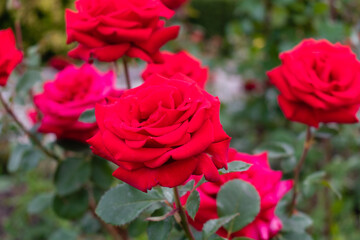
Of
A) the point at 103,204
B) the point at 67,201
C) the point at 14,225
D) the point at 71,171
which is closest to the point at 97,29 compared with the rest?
the point at 103,204

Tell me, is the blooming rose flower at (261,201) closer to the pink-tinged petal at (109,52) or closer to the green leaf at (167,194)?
the green leaf at (167,194)

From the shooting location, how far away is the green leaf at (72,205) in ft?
3.19

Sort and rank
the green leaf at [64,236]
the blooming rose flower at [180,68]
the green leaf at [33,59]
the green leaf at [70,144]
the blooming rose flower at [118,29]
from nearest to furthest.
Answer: the blooming rose flower at [118,29]
the blooming rose flower at [180,68]
the green leaf at [70,144]
the green leaf at [33,59]
the green leaf at [64,236]

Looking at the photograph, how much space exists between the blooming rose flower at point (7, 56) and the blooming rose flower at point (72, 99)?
0.12 meters

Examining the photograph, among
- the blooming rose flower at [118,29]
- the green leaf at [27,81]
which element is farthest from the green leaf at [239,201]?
the green leaf at [27,81]

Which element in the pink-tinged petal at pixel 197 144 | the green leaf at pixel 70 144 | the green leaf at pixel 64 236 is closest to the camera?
the pink-tinged petal at pixel 197 144

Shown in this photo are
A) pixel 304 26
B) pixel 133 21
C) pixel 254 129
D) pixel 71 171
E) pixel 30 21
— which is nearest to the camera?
pixel 133 21

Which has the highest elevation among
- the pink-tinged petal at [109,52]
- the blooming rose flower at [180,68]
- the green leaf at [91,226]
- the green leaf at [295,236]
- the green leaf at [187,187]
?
the pink-tinged petal at [109,52]

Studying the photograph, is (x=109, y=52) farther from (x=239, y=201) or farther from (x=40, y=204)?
(x=40, y=204)

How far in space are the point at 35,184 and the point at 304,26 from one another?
4.89 feet

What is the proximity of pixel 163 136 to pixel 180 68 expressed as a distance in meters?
0.37

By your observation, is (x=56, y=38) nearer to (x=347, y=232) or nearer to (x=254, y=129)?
(x=254, y=129)

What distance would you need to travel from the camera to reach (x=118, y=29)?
0.64 meters

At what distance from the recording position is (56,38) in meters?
5.57
